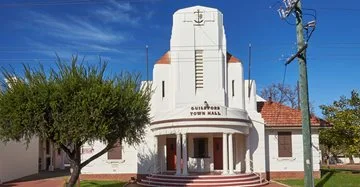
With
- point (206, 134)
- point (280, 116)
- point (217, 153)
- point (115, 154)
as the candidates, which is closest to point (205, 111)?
point (206, 134)

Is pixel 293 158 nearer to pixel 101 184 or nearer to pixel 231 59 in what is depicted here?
pixel 231 59

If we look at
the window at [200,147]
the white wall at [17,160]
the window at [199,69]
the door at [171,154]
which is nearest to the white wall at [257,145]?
the window at [200,147]

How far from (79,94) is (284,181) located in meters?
16.1

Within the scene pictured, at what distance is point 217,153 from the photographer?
3014cm

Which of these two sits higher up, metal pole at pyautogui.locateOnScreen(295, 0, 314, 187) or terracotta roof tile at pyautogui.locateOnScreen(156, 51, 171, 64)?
terracotta roof tile at pyautogui.locateOnScreen(156, 51, 171, 64)

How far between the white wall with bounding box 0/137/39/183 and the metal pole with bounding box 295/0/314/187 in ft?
67.7

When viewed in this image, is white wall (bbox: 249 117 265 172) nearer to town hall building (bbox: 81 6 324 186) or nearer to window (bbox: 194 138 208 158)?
town hall building (bbox: 81 6 324 186)

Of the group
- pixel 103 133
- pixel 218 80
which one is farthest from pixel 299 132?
pixel 103 133

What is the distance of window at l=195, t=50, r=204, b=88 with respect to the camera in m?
30.0

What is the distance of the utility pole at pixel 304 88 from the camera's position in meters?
14.3

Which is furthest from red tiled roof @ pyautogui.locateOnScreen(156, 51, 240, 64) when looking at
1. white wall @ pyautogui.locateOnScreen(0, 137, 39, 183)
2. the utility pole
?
the utility pole

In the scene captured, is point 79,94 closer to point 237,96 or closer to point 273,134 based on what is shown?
point 237,96

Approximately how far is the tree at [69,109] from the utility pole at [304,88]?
8148 millimetres

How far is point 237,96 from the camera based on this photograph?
30.5 metres
